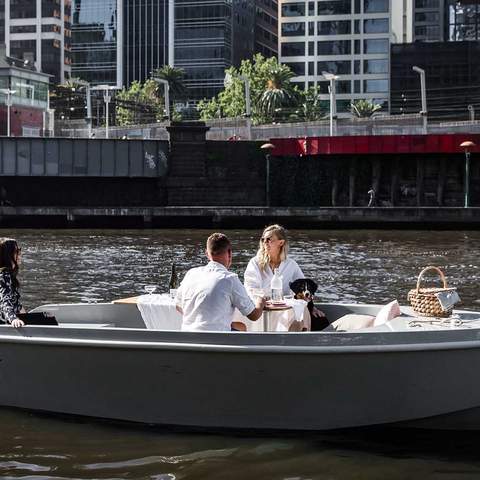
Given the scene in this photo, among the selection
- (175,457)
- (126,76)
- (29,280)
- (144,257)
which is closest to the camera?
(175,457)

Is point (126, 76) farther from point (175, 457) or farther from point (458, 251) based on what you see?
point (175, 457)

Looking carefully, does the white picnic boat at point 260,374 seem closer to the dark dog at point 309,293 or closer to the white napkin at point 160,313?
the dark dog at point 309,293

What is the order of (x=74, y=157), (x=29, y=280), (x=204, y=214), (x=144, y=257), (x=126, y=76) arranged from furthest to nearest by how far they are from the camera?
(x=126, y=76)
(x=74, y=157)
(x=204, y=214)
(x=144, y=257)
(x=29, y=280)

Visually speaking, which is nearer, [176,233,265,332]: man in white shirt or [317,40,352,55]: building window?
[176,233,265,332]: man in white shirt

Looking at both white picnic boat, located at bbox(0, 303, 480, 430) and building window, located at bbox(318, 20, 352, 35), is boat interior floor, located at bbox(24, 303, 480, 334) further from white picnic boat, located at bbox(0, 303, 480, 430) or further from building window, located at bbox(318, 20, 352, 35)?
building window, located at bbox(318, 20, 352, 35)

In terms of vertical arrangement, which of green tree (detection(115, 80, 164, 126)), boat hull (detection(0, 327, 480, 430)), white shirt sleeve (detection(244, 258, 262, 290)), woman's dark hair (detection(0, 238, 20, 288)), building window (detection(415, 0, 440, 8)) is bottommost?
boat hull (detection(0, 327, 480, 430))

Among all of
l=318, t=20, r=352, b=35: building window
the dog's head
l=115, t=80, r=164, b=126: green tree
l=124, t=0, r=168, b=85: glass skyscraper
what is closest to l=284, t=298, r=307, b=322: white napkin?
the dog's head

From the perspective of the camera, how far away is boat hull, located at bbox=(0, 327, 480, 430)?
8586 mm

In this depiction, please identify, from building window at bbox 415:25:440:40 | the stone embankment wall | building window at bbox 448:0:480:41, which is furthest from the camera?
building window at bbox 415:25:440:40

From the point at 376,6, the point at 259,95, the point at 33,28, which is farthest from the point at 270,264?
the point at 33,28

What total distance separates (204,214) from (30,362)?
43899 millimetres

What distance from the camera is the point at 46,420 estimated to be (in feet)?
31.7

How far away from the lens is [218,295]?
903 cm

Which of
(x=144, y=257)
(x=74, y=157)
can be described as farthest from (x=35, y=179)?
(x=144, y=257)
